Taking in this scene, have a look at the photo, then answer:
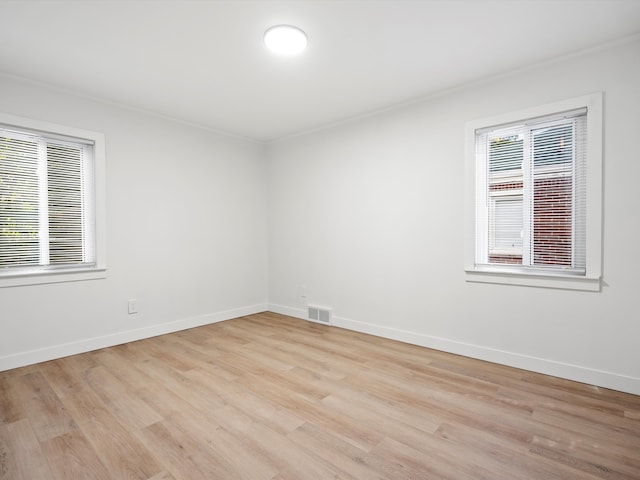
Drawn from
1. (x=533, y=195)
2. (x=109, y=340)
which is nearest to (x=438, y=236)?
(x=533, y=195)

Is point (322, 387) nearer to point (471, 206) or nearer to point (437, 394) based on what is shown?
point (437, 394)

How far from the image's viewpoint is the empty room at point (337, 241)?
1.98 m

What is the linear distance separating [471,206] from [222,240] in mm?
3202

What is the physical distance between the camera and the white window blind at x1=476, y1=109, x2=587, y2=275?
2713 mm

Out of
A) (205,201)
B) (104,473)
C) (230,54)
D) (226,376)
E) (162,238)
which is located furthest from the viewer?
(205,201)

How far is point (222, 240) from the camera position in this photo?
15.2 feet

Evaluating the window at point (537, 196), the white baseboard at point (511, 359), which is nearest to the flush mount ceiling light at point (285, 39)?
the window at point (537, 196)

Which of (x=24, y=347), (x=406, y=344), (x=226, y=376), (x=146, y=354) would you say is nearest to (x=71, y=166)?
(x=24, y=347)

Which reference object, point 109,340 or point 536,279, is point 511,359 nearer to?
point 536,279

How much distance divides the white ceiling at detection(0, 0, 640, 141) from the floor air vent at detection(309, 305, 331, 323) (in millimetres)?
2602

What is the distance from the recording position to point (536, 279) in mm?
2828

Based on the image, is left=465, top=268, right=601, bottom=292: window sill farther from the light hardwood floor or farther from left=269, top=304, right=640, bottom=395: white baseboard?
the light hardwood floor

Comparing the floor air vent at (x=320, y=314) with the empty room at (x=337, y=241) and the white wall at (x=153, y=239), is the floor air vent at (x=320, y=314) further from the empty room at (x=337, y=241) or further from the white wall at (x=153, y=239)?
the white wall at (x=153, y=239)

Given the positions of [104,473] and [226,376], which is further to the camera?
[226,376]
